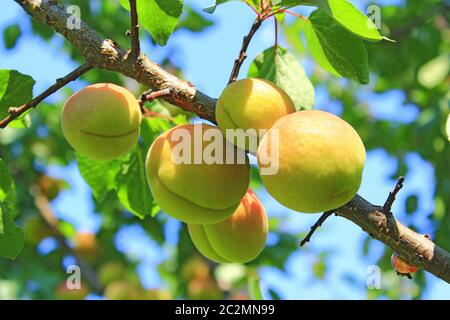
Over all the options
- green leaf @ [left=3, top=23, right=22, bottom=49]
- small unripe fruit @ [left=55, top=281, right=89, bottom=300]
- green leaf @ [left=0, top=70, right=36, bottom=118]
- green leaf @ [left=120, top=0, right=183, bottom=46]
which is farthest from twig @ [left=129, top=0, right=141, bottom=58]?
green leaf @ [left=3, top=23, right=22, bottom=49]

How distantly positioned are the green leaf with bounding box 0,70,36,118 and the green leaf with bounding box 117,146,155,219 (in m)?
0.37

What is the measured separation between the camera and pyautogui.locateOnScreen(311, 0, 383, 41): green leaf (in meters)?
1.32

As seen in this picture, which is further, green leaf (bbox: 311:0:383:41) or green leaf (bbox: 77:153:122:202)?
green leaf (bbox: 77:153:122:202)

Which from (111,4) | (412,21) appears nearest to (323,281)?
(412,21)

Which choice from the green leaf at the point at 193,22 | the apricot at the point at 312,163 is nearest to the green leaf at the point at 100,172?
the apricot at the point at 312,163

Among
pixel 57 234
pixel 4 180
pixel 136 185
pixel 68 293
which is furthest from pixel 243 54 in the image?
pixel 57 234

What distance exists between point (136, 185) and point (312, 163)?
0.78 m

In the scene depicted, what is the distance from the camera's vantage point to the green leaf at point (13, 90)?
158 centimetres

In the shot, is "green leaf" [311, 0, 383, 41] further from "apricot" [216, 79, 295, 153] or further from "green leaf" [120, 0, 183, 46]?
"green leaf" [120, 0, 183, 46]

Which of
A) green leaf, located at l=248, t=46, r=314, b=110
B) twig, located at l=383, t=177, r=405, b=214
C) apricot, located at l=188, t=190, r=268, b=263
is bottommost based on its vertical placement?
apricot, located at l=188, t=190, r=268, b=263

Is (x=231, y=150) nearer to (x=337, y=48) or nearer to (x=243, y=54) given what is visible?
(x=243, y=54)

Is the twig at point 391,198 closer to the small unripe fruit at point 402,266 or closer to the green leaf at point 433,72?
the small unripe fruit at point 402,266

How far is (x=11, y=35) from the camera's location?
4031mm
